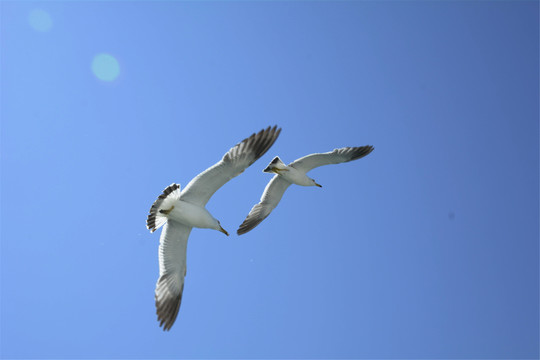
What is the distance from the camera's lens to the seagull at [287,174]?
13.3 metres

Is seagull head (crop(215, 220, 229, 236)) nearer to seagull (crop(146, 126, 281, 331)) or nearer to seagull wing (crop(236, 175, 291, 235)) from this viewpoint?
seagull (crop(146, 126, 281, 331))

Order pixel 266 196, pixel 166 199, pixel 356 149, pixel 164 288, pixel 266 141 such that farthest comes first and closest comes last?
pixel 266 196 → pixel 356 149 → pixel 164 288 → pixel 166 199 → pixel 266 141

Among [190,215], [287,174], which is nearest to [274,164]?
[287,174]

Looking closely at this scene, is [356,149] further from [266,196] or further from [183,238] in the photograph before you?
[183,238]

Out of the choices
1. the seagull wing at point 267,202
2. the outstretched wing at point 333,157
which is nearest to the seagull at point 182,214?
the seagull wing at point 267,202

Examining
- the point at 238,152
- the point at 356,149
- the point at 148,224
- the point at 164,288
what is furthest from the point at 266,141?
the point at 356,149

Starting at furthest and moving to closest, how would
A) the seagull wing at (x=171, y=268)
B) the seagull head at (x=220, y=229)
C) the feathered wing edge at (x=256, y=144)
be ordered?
the seagull head at (x=220, y=229)
the seagull wing at (x=171, y=268)
the feathered wing edge at (x=256, y=144)

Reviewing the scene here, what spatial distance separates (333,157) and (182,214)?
16.5 ft

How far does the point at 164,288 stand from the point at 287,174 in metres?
4.71

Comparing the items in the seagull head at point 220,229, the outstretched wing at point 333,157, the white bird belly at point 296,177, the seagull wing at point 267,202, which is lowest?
the seagull head at point 220,229

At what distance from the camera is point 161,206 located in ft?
32.6

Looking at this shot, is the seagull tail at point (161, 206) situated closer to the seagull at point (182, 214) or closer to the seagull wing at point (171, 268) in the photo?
the seagull at point (182, 214)

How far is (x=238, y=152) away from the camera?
915 centimetres

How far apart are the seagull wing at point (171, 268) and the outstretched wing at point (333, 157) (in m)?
4.07
